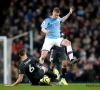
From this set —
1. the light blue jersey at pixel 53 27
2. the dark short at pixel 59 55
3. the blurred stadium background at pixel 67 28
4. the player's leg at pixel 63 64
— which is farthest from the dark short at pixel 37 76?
the blurred stadium background at pixel 67 28

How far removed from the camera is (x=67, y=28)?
2628 centimetres

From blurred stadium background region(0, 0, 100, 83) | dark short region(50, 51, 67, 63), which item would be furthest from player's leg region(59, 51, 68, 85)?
blurred stadium background region(0, 0, 100, 83)

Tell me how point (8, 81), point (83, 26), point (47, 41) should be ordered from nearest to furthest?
point (47, 41)
point (8, 81)
point (83, 26)

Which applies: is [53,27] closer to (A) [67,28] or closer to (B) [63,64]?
(B) [63,64]

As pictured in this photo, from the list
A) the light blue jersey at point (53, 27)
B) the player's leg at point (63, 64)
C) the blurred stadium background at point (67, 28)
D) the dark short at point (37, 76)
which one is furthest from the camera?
the blurred stadium background at point (67, 28)

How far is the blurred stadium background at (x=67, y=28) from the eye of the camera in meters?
24.1

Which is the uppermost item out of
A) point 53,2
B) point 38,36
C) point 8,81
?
point 53,2

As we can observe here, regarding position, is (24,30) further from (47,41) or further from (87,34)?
(47,41)

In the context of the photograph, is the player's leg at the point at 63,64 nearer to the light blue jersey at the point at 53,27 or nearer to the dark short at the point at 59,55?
the dark short at the point at 59,55

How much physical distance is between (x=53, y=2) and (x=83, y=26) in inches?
96.6

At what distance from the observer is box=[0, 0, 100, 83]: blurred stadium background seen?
24.1 m

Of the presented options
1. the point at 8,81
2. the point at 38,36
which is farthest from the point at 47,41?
the point at 38,36

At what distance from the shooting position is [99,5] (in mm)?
27203

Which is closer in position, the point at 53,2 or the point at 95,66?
the point at 95,66
